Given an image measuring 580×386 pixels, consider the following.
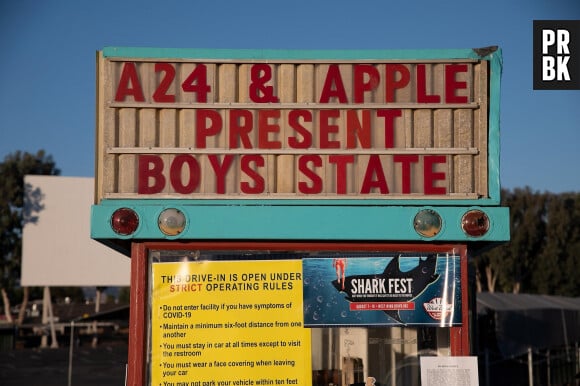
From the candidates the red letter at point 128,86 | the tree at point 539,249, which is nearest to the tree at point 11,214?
the tree at point 539,249

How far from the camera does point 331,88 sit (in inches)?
325

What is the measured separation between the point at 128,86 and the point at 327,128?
1.95 m

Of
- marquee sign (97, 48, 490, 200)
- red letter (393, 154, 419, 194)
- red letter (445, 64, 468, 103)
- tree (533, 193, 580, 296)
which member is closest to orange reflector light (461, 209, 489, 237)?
marquee sign (97, 48, 490, 200)

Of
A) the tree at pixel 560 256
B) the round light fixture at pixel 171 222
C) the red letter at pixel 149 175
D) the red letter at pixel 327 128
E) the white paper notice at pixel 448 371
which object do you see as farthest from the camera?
the tree at pixel 560 256

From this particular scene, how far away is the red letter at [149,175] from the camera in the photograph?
8.14 meters

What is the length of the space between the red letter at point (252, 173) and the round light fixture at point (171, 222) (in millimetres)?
657

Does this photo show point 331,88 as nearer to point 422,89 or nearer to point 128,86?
point 422,89

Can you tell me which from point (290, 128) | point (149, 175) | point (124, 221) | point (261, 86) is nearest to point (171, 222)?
point (124, 221)

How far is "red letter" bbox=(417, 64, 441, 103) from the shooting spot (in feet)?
27.1

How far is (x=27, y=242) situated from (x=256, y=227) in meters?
28.5

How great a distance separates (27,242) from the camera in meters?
34.4

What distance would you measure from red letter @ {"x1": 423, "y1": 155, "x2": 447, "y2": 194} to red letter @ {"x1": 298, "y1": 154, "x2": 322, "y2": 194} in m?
1.01

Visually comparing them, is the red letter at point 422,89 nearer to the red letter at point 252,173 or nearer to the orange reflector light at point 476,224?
the orange reflector light at point 476,224

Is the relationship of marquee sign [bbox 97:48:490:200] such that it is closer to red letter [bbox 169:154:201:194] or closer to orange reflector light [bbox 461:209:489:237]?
red letter [bbox 169:154:201:194]
